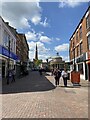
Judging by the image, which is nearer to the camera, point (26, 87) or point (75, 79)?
point (26, 87)

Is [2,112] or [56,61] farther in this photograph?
[56,61]

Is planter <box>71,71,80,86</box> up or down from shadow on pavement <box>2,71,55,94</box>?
up

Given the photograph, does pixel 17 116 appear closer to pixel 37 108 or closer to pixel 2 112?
pixel 2 112

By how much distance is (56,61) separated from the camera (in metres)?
100

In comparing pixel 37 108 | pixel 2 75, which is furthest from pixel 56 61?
pixel 37 108

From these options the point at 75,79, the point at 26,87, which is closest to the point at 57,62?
the point at 75,79

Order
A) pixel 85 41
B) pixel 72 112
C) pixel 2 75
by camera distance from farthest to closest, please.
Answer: pixel 2 75
pixel 85 41
pixel 72 112

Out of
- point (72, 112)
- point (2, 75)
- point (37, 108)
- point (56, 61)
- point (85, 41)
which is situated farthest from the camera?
point (56, 61)

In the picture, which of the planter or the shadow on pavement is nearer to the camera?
the shadow on pavement

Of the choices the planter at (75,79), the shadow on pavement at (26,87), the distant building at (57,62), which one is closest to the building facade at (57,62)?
the distant building at (57,62)

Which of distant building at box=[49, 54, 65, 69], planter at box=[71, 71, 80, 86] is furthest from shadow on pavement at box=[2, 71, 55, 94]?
distant building at box=[49, 54, 65, 69]

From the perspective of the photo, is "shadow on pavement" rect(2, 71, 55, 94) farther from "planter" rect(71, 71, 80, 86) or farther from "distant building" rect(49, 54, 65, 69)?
"distant building" rect(49, 54, 65, 69)

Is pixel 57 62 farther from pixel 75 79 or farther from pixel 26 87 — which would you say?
pixel 26 87

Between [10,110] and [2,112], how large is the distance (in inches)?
19.1
